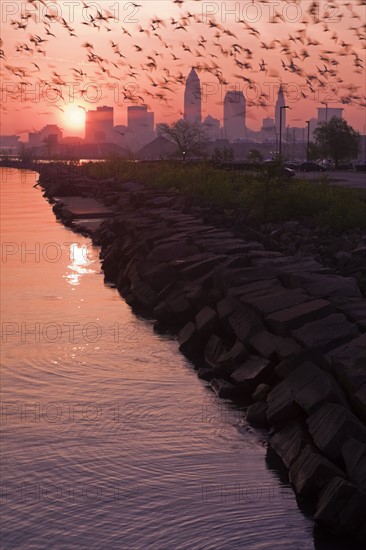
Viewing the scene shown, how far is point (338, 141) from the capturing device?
94.8m

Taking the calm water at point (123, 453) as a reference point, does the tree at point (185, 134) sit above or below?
above

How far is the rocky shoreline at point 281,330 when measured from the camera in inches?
378

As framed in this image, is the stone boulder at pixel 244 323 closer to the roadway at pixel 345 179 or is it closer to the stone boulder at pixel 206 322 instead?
the stone boulder at pixel 206 322

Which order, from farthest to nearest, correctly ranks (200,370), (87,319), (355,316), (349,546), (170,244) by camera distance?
1. (170,244)
2. (87,319)
3. (200,370)
4. (355,316)
5. (349,546)

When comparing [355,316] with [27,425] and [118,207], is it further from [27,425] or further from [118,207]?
[118,207]

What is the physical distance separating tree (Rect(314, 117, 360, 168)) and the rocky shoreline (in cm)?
6926

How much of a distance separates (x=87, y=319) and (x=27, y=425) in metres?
7.63

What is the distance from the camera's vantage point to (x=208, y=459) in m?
11.2

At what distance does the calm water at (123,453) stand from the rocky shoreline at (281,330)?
0.41m

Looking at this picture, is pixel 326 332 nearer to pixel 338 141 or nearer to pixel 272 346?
pixel 272 346

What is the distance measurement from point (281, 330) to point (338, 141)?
83979 mm

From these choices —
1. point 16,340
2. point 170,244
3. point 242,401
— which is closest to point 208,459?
point 242,401

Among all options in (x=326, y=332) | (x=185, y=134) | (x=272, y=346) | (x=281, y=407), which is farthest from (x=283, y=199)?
(x=185, y=134)

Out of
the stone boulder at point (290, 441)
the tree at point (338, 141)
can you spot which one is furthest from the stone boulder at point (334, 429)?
the tree at point (338, 141)
